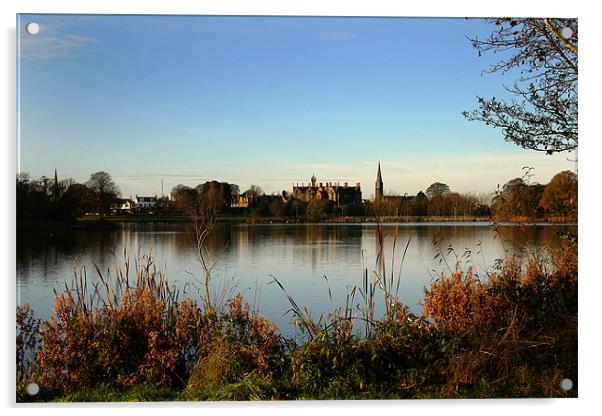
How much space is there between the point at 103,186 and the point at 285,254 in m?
1.36

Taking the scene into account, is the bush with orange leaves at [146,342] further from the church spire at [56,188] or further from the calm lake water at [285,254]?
the church spire at [56,188]

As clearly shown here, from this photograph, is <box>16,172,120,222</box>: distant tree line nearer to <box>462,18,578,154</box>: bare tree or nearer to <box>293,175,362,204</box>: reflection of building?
<box>293,175,362,204</box>: reflection of building

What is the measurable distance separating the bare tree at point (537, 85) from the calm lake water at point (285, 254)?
2.22 feet

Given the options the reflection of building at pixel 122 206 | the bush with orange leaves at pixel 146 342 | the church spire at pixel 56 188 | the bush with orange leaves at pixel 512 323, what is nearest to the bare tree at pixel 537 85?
the bush with orange leaves at pixel 512 323

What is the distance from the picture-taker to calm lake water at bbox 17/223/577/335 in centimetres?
474

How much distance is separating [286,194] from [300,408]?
1483 millimetres

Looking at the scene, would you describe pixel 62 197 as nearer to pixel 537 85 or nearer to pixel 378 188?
pixel 378 188

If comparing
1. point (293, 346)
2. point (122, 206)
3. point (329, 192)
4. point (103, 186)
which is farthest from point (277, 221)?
point (103, 186)

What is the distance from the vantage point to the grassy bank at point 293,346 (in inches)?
179

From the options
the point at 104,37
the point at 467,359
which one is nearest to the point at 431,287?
the point at 467,359

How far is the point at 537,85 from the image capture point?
4.86 meters

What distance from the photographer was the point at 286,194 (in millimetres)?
4922

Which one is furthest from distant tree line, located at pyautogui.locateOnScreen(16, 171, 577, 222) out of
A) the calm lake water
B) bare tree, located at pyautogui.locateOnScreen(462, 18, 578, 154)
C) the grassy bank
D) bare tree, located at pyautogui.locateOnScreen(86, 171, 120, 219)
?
the grassy bank
